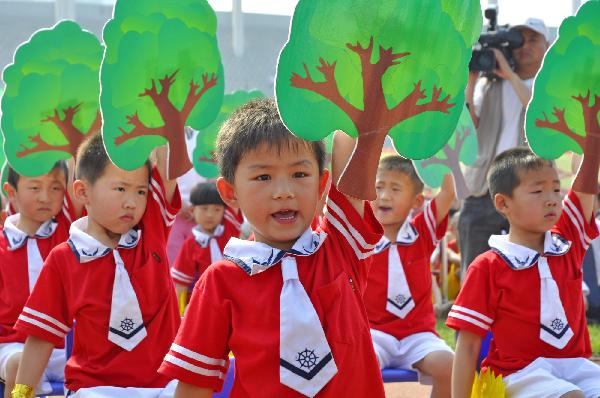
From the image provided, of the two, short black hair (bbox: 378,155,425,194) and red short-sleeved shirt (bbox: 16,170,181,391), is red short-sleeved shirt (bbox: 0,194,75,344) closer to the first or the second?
red short-sleeved shirt (bbox: 16,170,181,391)

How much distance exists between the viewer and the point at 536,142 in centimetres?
314

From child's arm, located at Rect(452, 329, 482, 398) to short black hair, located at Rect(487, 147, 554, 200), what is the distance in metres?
0.63

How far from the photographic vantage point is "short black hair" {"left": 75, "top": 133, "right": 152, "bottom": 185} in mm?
3334

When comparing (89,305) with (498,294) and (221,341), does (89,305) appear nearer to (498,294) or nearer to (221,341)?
(221,341)

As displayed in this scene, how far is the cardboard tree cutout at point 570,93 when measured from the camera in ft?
10.1

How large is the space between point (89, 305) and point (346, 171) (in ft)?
4.44

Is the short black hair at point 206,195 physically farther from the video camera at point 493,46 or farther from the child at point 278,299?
the child at point 278,299

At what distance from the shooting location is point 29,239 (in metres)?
4.18

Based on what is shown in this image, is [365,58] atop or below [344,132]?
atop

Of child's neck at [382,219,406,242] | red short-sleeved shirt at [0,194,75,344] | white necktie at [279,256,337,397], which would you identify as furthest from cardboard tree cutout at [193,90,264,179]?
white necktie at [279,256,337,397]

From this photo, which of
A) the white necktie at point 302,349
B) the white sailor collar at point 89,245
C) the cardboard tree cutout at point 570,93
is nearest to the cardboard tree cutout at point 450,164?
the cardboard tree cutout at point 570,93

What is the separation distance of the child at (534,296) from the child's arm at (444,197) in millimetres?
713

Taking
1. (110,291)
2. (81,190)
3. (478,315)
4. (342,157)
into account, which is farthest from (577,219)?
(81,190)

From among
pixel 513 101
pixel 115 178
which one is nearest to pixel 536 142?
pixel 115 178
